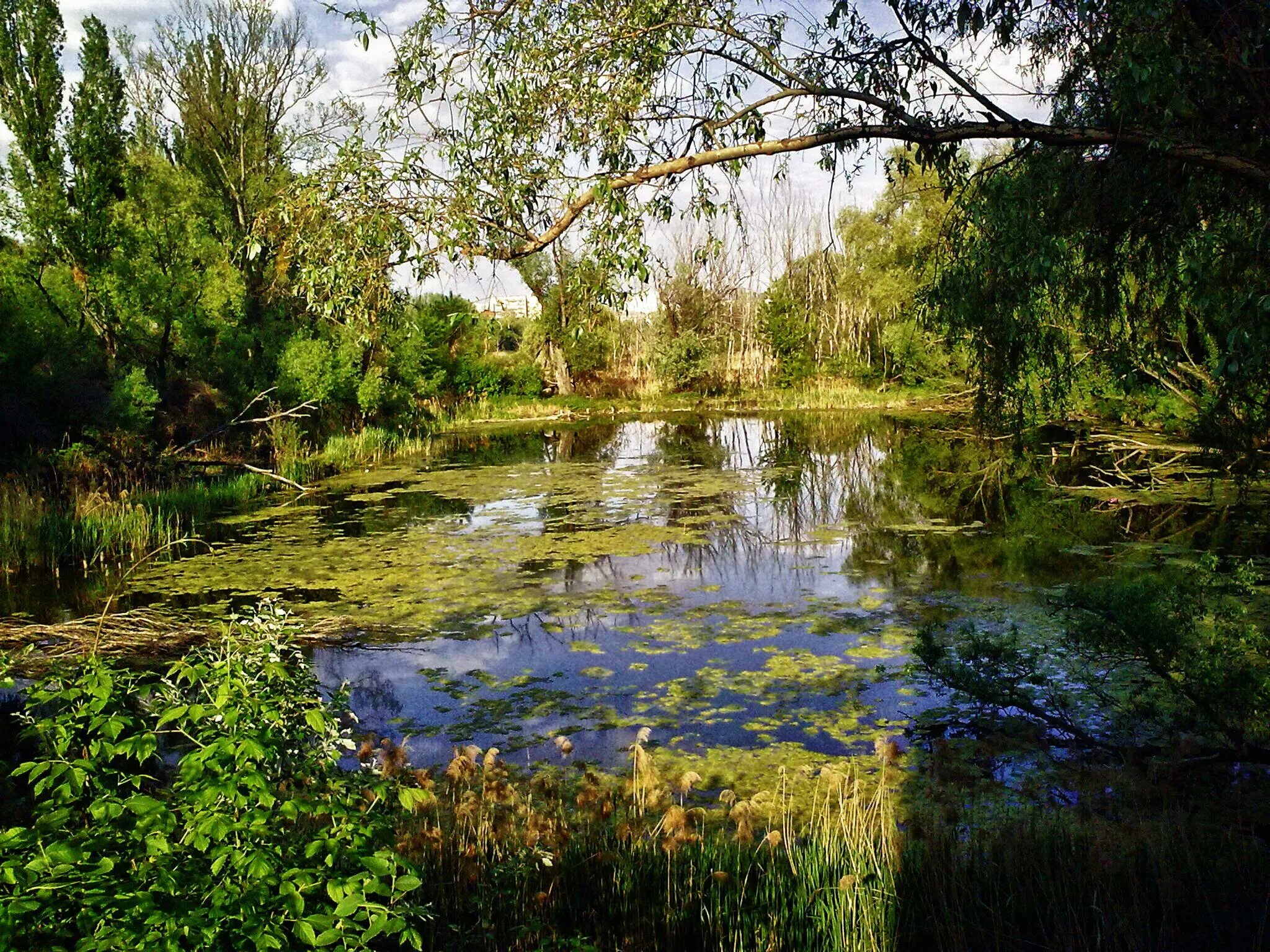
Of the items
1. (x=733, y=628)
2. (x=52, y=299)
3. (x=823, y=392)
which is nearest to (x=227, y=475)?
(x=52, y=299)

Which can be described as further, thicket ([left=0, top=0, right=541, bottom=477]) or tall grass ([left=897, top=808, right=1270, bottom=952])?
thicket ([left=0, top=0, right=541, bottom=477])

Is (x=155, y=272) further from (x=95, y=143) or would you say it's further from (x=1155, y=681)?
(x=1155, y=681)

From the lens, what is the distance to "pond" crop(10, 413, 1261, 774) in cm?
569

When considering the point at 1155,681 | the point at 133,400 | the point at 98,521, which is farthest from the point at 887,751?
the point at 133,400

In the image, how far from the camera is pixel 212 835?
1.99 meters

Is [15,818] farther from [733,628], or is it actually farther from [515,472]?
[515,472]

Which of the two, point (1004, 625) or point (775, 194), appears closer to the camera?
point (775, 194)

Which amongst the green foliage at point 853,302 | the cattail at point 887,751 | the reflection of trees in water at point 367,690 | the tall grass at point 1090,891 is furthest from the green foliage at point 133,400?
the green foliage at point 853,302

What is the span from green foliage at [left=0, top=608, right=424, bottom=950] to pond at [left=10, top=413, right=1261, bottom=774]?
268cm

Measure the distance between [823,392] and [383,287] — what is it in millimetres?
27971

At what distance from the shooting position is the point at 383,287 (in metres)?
4.55

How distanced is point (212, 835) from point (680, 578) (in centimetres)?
714

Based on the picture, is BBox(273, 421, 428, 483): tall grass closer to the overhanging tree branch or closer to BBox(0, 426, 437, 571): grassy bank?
BBox(0, 426, 437, 571): grassy bank

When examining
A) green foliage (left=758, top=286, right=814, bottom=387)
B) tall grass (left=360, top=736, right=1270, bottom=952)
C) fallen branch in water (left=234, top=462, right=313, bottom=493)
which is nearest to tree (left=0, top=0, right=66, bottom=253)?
fallen branch in water (left=234, top=462, right=313, bottom=493)
